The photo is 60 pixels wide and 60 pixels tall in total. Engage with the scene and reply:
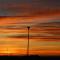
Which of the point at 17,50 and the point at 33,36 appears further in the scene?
the point at 33,36

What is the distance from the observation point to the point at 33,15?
5.77 ft

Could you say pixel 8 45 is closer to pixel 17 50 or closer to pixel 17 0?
pixel 17 50

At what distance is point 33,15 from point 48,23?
0.16m

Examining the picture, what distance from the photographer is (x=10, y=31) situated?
1714 millimetres

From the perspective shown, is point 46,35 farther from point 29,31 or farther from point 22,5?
point 22,5

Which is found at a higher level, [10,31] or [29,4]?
[29,4]

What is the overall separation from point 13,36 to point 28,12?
269 mm

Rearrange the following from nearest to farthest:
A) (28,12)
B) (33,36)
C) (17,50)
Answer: (17,50) < (33,36) < (28,12)

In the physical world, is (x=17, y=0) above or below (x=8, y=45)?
above

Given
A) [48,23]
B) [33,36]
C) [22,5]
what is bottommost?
[33,36]
